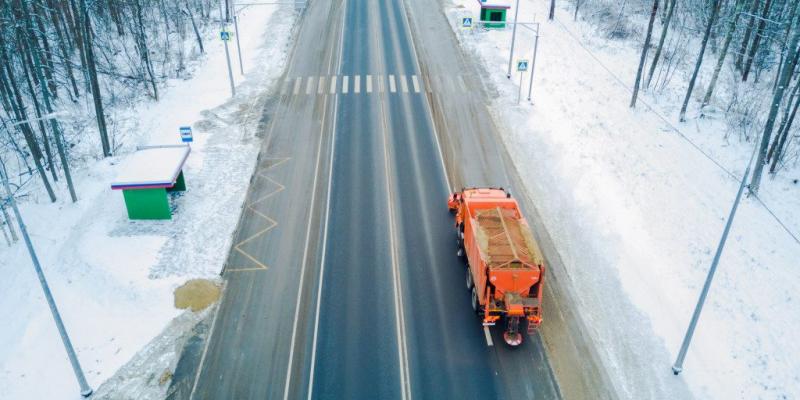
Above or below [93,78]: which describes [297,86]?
below

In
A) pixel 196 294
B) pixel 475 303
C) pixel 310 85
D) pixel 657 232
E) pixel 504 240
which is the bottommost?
pixel 196 294

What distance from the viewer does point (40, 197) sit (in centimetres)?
3161

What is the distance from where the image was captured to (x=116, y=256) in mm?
25750

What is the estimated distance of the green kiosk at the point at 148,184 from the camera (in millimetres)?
27438

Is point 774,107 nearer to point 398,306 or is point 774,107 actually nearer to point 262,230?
point 398,306

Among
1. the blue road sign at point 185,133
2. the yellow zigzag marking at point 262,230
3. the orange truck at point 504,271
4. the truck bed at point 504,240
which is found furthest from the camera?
the blue road sign at point 185,133

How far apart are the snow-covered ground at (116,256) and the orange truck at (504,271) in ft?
38.1

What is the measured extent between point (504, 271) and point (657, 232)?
1116 centimetres

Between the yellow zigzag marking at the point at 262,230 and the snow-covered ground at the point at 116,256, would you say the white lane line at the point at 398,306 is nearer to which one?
the yellow zigzag marking at the point at 262,230

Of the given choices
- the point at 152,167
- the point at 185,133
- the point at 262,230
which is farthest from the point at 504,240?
the point at 185,133

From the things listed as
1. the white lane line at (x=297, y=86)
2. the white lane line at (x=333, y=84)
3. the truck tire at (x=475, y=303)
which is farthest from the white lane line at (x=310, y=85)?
the truck tire at (x=475, y=303)

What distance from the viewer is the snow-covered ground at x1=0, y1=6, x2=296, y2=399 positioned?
20625mm

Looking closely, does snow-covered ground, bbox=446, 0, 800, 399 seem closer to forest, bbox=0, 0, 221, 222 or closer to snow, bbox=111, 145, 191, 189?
snow, bbox=111, 145, 191, 189

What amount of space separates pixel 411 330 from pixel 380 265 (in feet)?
14.2
